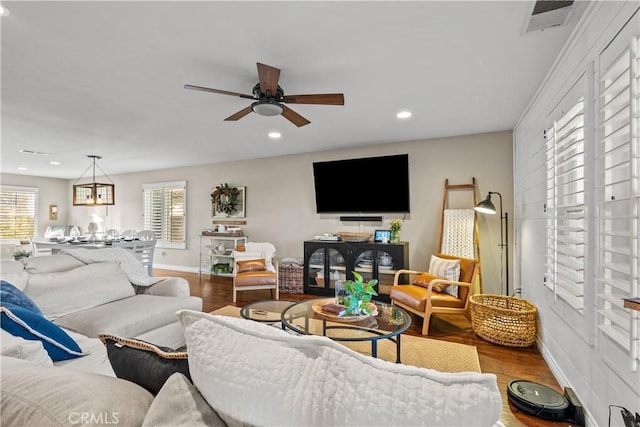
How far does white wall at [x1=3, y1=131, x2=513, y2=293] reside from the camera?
4188 millimetres

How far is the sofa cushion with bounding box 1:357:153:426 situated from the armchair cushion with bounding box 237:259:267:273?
4.00m

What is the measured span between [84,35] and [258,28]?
113cm

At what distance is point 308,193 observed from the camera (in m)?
5.56

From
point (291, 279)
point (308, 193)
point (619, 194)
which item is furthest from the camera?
point (308, 193)

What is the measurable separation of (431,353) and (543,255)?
1.29 meters

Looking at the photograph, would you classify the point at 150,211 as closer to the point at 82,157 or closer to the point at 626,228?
the point at 82,157

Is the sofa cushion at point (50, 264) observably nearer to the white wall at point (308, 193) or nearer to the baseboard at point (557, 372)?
the white wall at point (308, 193)

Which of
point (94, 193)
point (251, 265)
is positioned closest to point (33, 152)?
point (94, 193)

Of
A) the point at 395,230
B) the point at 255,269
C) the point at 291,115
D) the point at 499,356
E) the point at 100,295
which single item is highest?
the point at 291,115

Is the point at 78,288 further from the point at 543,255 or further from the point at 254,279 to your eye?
the point at 543,255

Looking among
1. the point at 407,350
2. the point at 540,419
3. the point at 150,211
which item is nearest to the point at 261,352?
the point at 540,419

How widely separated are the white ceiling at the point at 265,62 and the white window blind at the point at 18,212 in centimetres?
490

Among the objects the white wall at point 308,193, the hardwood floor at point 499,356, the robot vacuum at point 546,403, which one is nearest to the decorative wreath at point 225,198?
the white wall at point 308,193

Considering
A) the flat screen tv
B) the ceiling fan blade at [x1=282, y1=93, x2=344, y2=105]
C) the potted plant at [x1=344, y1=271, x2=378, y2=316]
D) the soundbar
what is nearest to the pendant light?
the flat screen tv
